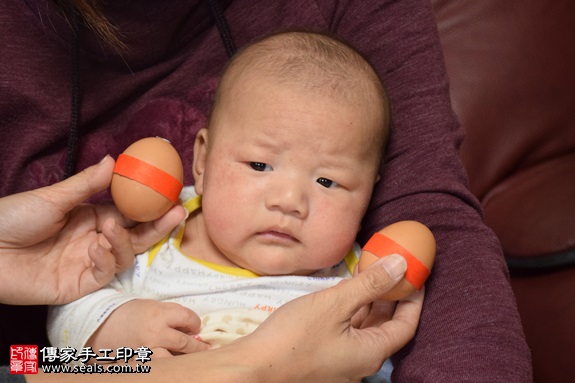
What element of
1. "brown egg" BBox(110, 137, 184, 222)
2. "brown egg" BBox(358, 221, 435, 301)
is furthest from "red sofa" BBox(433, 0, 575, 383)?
"brown egg" BBox(110, 137, 184, 222)

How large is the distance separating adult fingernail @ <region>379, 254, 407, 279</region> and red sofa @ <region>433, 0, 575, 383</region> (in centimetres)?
78

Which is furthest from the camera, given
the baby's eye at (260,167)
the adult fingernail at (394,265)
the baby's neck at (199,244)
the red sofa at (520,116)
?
the red sofa at (520,116)

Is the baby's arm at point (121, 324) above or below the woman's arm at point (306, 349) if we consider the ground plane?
below

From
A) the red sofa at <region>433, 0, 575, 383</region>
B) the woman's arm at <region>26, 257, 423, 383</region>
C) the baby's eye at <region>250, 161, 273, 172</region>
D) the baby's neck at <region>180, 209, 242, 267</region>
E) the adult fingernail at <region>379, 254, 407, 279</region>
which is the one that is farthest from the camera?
the red sofa at <region>433, 0, 575, 383</region>

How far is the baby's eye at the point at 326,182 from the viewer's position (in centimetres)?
121

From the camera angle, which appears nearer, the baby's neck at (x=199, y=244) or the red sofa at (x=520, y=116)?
the baby's neck at (x=199, y=244)

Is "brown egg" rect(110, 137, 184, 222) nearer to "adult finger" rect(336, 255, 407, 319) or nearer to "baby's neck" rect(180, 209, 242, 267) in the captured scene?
"baby's neck" rect(180, 209, 242, 267)

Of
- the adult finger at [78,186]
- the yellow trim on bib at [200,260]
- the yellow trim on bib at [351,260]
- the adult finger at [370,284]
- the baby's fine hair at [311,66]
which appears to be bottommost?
the yellow trim on bib at [351,260]

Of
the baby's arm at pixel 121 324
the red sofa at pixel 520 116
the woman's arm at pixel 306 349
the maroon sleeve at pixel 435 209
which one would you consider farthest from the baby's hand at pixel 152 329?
the red sofa at pixel 520 116

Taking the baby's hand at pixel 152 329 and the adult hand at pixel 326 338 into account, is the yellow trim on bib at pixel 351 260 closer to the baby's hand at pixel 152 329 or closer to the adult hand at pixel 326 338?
the adult hand at pixel 326 338

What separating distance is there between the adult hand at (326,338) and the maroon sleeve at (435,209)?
0.34 ft

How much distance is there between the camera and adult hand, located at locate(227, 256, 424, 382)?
39.7 inches

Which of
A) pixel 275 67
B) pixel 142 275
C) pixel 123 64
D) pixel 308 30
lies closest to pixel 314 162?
pixel 275 67

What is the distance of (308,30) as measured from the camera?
1.33 meters
